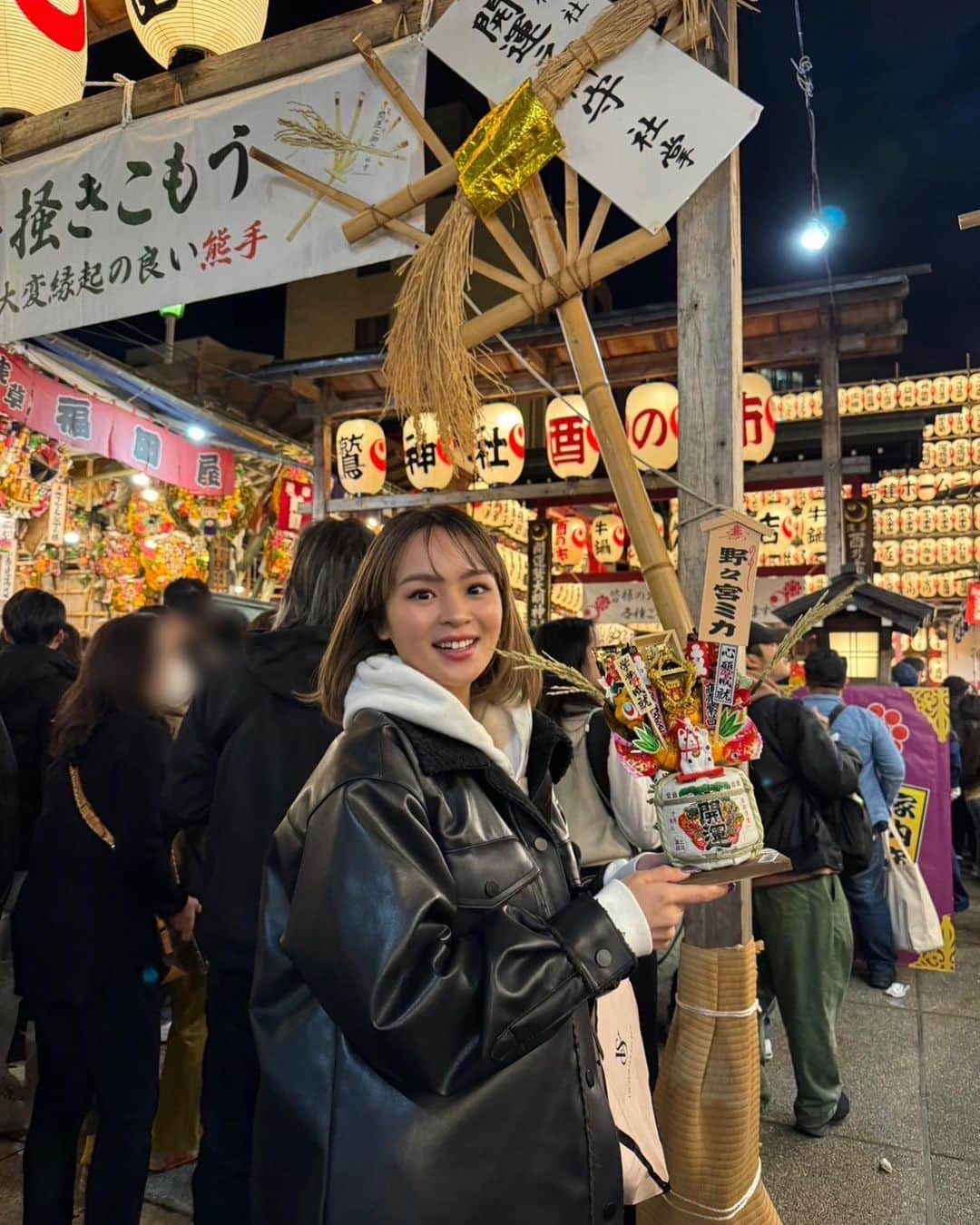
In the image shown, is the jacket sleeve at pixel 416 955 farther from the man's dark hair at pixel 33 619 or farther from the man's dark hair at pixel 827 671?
the man's dark hair at pixel 827 671

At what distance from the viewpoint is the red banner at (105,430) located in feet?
25.2

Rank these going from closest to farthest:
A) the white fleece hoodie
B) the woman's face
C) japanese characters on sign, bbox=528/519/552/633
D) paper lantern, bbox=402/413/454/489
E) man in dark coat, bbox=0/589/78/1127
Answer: the white fleece hoodie → the woman's face → man in dark coat, bbox=0/589/78/1127 → paper lantern, bbox=402/413/454/489 → japanese characters on sign, bbox=528/519/552/633

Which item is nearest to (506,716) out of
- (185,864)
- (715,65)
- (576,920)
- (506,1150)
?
(576,920)

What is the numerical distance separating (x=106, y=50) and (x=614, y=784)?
9128mm

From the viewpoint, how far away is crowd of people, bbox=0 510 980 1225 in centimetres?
127

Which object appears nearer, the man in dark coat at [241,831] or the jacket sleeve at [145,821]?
the man in dark coat at [241,831]

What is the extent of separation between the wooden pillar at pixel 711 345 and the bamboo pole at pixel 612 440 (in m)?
0.21

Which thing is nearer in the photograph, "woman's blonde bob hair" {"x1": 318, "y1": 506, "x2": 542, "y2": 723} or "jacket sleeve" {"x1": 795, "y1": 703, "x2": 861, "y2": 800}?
"woman's blonde bob hair" {"x1": 318, "y1": 506, "x2": 542, "y2": 723}

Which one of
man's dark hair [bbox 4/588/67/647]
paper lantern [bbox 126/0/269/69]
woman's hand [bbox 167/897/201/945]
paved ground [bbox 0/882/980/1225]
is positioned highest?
paper lantern [bbox 126/0/269/69]

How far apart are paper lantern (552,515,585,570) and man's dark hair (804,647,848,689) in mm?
9157

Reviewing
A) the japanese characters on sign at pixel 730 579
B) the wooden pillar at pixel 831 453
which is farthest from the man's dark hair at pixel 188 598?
the wooden pillar at pixel 831 453

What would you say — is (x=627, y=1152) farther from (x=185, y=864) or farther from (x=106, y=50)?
(x=106, y=50)

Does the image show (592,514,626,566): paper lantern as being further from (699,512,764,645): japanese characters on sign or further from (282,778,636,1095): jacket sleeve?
(282,778,636,1095): jacket sleeve

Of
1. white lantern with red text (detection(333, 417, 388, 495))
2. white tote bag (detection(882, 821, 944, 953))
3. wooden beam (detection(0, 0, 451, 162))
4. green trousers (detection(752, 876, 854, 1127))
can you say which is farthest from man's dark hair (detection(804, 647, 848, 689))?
white lantern with red text (detection(333, 417, 388, 495))
